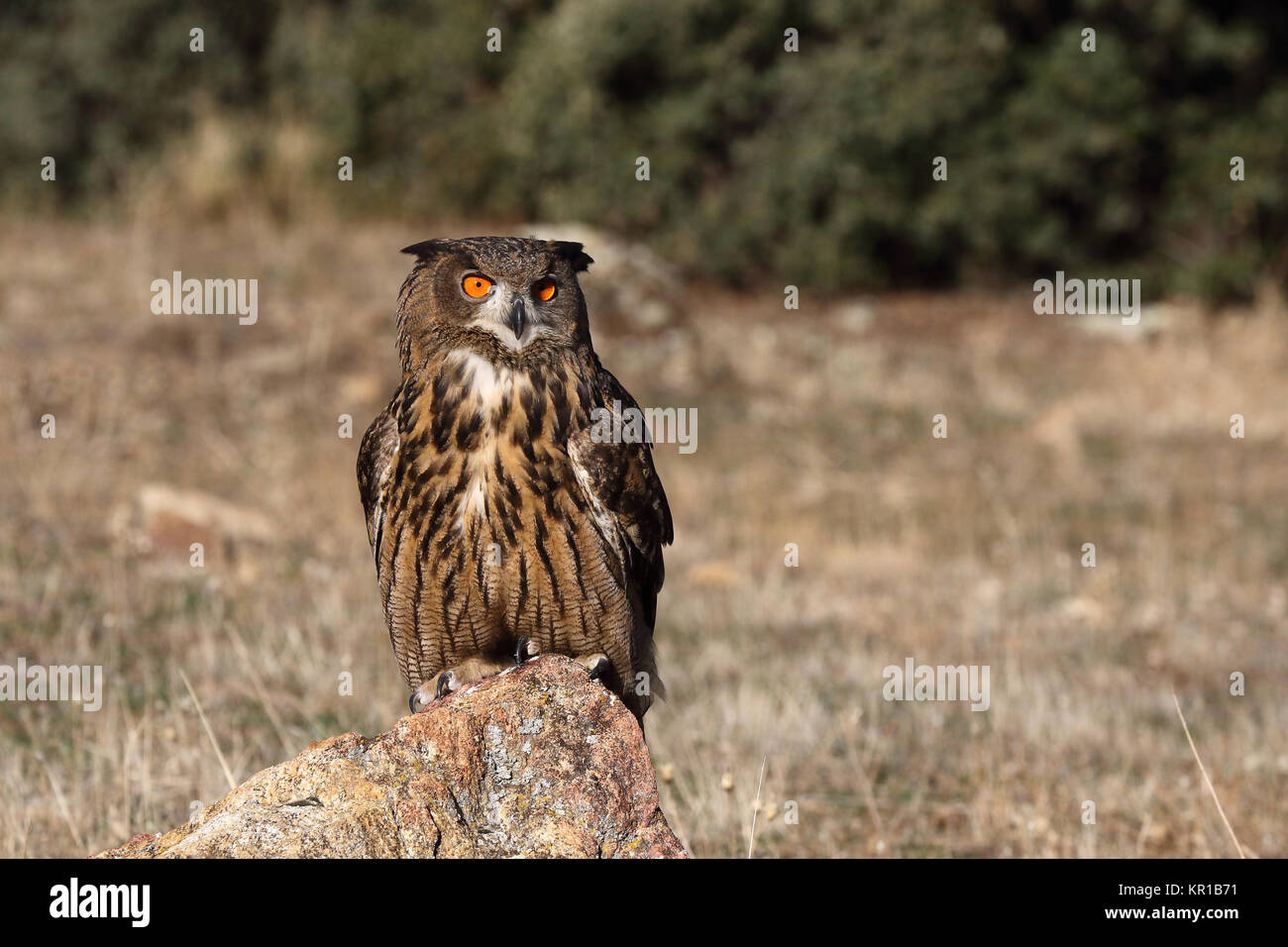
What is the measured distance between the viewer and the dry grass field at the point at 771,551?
5.00 m

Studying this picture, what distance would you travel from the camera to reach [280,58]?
22219 millimetres

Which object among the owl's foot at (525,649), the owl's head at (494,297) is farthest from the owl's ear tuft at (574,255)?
the owl's foot at (525,649)

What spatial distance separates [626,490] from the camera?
351 cm

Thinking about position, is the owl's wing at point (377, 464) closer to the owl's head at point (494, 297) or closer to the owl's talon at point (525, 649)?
the owl's head at point (494, 297)

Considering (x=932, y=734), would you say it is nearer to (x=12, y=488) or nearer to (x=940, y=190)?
(x=12, y=488)

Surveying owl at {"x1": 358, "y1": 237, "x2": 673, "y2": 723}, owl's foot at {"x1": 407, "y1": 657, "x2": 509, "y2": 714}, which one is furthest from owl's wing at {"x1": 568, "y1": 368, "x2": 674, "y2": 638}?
owl's foot at {"x1": 407, "y1": 657, "x2": 509, "y2": 714}

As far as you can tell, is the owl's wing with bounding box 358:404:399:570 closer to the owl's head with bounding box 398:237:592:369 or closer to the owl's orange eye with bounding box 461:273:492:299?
the owl's head with bounding box 398:237:592:369

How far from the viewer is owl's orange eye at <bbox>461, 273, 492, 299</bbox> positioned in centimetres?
335

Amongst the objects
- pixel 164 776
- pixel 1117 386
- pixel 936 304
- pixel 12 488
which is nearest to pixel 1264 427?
pixel 1117 386

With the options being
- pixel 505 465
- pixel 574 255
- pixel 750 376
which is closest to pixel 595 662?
pixel 505 465

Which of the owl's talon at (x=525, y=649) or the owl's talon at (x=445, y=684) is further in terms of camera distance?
the owl's talon at (x=445, y=684)

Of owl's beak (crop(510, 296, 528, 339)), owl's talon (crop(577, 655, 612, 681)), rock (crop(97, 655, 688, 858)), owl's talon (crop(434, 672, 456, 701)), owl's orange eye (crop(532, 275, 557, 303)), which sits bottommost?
rock (crop(97, 655, 688, 858))

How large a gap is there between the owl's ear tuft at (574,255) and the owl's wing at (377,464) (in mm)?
621

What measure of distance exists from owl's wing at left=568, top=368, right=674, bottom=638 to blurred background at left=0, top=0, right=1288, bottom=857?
0.87 m
